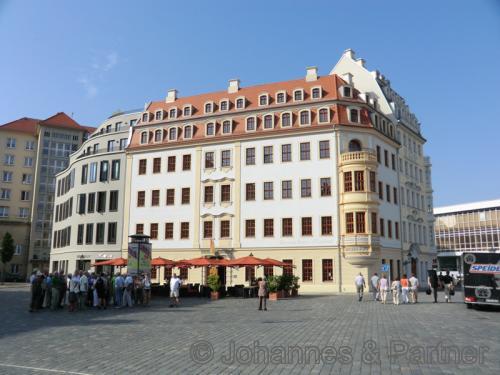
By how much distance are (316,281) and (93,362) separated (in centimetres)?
3238

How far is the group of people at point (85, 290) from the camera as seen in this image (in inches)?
874

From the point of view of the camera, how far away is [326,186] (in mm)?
41438

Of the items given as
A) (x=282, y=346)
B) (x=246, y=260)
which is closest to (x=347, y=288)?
(x=246, y=260)

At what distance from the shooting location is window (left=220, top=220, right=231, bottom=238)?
4453 cm

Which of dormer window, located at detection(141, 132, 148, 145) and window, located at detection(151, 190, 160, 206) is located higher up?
dormer window, located at detection(141, 132, 148, 145)

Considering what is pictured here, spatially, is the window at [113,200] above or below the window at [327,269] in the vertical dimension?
above

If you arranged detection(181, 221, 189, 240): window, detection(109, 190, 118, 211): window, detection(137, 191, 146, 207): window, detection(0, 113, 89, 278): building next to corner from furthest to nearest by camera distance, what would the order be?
detection(0, 113, 89, 278): building next to corner < detection(109, 190, 118, 211): window < detection(137, 191, 146, 207): window < detection(181, 221, 189, 240): window

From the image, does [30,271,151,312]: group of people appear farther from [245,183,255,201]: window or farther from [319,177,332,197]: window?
[319,177,332,197]: window

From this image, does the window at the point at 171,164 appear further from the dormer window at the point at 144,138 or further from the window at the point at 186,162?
the dormer window at the point at 144,138

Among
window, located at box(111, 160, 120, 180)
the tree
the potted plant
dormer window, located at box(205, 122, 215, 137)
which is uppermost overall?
dormer window, located at box(205, 122, 215, 137)

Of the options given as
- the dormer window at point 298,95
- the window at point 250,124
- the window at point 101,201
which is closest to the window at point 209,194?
the window at point 250,124

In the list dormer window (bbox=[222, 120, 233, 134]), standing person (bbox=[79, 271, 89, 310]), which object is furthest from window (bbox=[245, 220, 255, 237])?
standing person (bbox=[79, 271, 89, 310])

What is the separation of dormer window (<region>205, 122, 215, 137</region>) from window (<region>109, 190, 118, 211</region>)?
40.2 feet

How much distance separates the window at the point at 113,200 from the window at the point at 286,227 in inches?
752
